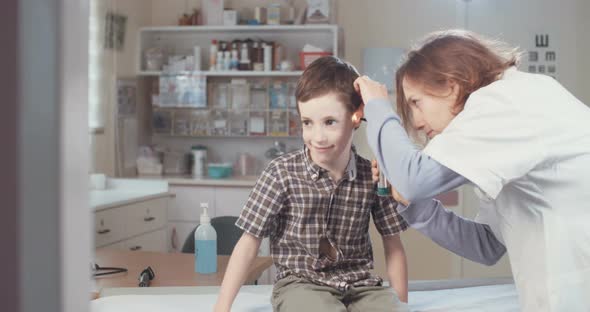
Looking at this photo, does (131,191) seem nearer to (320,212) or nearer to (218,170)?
(218,170)

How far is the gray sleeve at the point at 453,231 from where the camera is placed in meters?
1.35

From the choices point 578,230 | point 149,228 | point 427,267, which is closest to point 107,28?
point 149,228

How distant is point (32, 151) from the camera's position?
130mm

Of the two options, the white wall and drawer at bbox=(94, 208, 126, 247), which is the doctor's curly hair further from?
the white wall

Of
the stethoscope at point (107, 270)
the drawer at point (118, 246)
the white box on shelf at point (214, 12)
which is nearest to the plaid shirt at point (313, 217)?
the stethoscope at point (107, 270)

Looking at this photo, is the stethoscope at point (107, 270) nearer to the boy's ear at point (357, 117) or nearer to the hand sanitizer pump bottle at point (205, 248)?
the hand sanitizer pump bottle at point (205, 248)

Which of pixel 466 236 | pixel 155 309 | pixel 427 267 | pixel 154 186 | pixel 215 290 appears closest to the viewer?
pixel 466 236

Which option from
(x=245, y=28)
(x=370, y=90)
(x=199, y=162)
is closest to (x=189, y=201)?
(x=199, y=162)

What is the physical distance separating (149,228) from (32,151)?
12.0 feet

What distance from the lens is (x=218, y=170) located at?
14.4 feet

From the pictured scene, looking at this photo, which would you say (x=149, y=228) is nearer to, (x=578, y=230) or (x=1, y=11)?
(x=578, y=230)

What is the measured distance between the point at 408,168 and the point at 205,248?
109cm

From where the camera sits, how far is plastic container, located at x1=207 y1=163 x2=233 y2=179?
173 inches

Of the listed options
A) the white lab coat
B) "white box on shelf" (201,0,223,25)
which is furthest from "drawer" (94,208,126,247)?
the white lab coat
